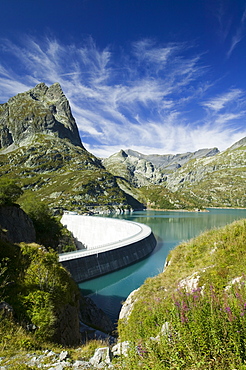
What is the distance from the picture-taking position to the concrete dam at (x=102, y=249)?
97.7 ft

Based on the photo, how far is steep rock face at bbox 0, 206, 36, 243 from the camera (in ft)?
110

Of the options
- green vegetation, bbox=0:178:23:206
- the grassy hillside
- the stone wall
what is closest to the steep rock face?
green vegetation, bbox=0:178:23:206

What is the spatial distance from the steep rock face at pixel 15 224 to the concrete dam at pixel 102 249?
9.38 meters

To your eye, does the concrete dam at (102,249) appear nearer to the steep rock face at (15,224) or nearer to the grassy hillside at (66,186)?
the steep rock face at (15,224)

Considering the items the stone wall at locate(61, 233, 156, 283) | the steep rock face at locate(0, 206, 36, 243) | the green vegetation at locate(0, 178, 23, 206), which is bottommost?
the stone wall at locate(61, 233, 156, 283)

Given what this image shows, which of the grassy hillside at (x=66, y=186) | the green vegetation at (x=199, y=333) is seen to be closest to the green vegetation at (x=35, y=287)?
the green vegetation at (x=199, y=333)

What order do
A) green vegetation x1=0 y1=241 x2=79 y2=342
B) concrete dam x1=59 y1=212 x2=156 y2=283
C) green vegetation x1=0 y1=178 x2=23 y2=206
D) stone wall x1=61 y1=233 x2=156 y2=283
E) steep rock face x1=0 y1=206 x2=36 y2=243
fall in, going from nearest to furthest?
1. green vegetation x1=0 y1=241 x2=79 y2=342
2. stone wall x1=61 y1=233 x2=156 y2=283
3. concrete dam x1=59 y1=212 x2=156 y2=283
4. steep rock face x1=0 y1=206 x2=36 y2=243
5. green vegetation x1=0 y1=178 x2=23 y2=206

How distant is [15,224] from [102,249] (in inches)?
603

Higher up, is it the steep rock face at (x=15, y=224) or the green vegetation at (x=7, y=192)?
the green vegetation at (x=7, y=192)

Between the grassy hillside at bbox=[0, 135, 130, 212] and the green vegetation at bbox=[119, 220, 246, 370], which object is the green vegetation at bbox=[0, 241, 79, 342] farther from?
the grassy hillside at bbox=[0, 135, 130, 212]

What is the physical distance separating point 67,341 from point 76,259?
800 inches

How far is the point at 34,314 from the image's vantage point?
898 centimetres

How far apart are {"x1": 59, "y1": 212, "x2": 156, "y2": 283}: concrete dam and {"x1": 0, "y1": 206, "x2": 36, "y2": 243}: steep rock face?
9375mm

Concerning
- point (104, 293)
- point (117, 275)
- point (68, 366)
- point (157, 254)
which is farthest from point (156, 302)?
point (157, 254)
